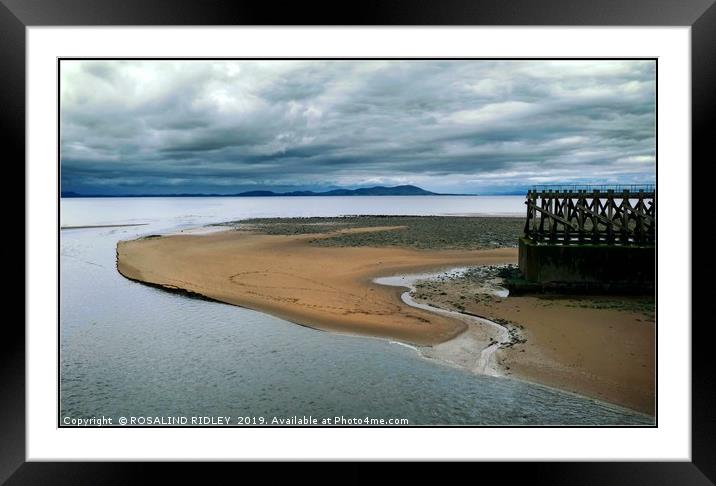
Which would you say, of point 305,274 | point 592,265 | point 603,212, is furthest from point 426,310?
point 603,212

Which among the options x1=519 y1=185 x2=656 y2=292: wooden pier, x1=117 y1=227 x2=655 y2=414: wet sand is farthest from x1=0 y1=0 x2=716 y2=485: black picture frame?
x1=519 y1=185 x2=656 y2=292: wooden pier

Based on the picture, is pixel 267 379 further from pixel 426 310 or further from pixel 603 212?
pixel 603 212

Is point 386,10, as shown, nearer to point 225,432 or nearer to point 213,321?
point 225,432

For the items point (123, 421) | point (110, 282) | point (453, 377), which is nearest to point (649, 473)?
point (453, 377)

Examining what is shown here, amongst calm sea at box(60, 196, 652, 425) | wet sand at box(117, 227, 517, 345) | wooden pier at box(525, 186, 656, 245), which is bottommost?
calm sea at box(60, 196, 652, 425)

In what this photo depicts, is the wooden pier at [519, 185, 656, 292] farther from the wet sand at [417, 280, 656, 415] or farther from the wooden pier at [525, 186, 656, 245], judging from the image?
the wet sand at [417, 280, 656, 415]

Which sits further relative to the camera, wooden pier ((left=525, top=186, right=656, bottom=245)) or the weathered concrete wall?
wooden pier ((left=525, top=186, right=656, bottom=245))

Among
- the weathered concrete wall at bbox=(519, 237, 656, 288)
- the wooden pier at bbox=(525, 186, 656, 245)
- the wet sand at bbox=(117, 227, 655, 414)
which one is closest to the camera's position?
the wet sand at bbox=(117, 227, 655, 414)

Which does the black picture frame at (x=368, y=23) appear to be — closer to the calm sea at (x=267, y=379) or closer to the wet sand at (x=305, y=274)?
the calm sea at (x=267, y=379)

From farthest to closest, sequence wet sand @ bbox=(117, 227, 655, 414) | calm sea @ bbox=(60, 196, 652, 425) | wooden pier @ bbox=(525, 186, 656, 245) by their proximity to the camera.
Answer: wooden pier @ bbox=(525, 186, 656, 245), wet sand @ bbox=(117, 227, 655, 414), calm sea @ bbox=(60, 196, 652, 425)
